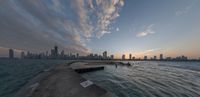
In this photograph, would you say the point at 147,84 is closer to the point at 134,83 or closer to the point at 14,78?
the point at 134,83

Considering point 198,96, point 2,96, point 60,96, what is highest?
point 60,96

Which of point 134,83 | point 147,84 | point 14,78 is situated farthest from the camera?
point 14,78

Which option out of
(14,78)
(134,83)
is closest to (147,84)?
(134,83)

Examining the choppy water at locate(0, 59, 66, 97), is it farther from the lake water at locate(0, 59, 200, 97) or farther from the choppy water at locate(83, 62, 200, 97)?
the choppy water at locate(83, 62, 200, 97)

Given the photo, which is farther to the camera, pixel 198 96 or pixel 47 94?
pixel 198 96

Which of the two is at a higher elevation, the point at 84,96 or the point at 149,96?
the point at 84,96

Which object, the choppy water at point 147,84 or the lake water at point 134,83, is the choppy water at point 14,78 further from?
the choppy water at point 147,84

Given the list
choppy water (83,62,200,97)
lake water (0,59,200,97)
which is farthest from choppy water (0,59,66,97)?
choppy water (83,62,200,97)

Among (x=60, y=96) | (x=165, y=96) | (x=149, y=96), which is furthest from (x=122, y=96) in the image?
(x=60, y=96)

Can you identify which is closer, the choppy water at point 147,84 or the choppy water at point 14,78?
the choppy water at point 14,78

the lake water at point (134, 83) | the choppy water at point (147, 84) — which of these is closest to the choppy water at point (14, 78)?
the lake water at point (134, 83)

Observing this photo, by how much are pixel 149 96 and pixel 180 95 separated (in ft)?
12.1

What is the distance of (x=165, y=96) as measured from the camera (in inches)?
366

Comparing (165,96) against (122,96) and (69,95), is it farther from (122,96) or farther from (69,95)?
(69,95)
